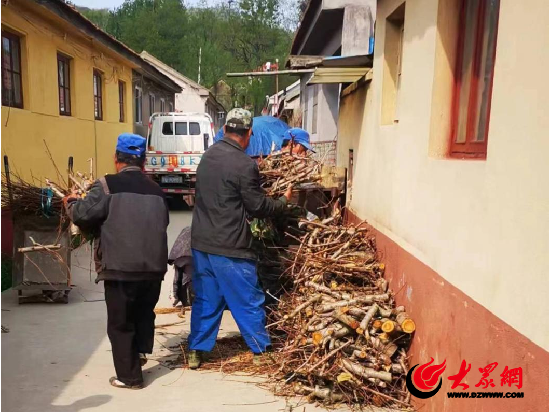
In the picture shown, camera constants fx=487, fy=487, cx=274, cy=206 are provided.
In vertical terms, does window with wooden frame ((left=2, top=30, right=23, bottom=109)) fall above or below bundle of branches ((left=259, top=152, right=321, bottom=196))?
above

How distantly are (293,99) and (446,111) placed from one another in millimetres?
18908

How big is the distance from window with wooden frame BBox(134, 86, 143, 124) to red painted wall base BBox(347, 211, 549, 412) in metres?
14.5

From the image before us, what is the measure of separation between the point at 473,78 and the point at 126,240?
2.64 m

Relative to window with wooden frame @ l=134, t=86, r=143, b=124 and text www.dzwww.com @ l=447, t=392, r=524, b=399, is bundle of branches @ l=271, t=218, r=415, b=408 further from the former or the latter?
window with wooden frame @ l=134, t=86, r=143, b=124

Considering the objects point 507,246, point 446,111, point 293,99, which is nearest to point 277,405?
point 507,246

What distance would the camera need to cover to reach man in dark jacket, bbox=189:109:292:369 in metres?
4.00

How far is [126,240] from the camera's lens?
3.63 metres

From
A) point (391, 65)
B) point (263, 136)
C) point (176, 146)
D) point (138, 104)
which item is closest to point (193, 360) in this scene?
point (391, 65)

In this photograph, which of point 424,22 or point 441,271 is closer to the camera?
point 441,271

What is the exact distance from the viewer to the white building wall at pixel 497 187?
80.9 inches

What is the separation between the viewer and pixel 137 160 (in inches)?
150

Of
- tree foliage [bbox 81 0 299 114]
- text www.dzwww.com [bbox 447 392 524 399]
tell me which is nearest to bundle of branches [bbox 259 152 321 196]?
text www.dzwww.com [bbox 447 392 524 399]

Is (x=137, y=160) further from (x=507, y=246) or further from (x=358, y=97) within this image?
(x=358, y=97)

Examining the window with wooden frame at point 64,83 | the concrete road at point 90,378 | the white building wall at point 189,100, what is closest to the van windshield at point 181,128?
the window with wooden frame at point 64,83
